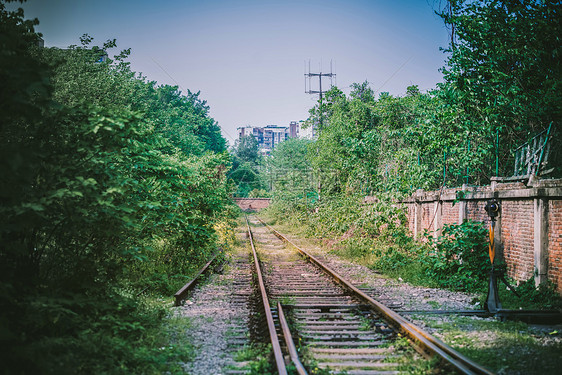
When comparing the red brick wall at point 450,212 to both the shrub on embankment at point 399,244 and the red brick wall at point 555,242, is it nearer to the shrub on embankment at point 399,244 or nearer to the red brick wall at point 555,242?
the shrub on embankment at point 399,244

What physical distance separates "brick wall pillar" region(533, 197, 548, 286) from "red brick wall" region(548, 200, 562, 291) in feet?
0.21

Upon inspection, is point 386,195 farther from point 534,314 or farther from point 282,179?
point 282,179

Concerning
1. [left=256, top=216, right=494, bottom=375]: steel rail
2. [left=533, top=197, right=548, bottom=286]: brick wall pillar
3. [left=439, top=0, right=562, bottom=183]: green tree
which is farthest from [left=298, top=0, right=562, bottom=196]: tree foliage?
[left=256, top=216, right=494, bottom=375]: steel rail

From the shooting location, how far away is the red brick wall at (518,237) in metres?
7.92

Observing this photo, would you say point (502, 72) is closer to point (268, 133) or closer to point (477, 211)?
point (477, 211)

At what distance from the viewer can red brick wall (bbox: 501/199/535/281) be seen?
7.92 m

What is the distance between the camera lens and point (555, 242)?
7281 mm

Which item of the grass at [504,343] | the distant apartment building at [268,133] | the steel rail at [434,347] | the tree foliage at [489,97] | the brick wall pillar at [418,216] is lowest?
the grass at [504,343]

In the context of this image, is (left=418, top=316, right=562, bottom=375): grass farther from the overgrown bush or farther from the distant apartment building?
the distant apartment building

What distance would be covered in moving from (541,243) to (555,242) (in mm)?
246

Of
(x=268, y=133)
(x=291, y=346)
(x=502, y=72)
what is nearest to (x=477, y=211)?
(x=502, y=72)

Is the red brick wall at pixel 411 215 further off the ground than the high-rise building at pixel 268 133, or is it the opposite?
the high-rise building at pixel 268 133

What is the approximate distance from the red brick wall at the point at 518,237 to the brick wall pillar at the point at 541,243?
23 centimetres

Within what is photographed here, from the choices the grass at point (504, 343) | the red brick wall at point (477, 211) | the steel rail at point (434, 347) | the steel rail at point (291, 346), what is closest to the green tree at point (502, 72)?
the red brick wall at point (477, 211)
